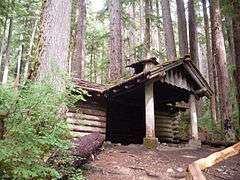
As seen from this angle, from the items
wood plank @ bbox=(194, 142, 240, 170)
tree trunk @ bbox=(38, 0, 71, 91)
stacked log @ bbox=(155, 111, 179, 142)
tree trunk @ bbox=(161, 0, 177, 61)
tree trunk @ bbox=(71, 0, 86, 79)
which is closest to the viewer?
wood plank @ bbox=(194, 142, 240, 170)

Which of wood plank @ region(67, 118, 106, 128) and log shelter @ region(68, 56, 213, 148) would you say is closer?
log shelter @ region(68, 56, 213, 148)

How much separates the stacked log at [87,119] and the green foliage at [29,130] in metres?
6.73

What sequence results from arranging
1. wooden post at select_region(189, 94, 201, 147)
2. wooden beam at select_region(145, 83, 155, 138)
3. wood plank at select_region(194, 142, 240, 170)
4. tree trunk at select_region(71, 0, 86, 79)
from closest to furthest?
1. wood plank at select_region(194, 142, 240, 170)
2. wooden beam at select_region(145, 83, 155, 138)
3. wooden post at select_region(189, 94, 201, 147)
4. tree trunk at select_region(71, 0, 86, 79)

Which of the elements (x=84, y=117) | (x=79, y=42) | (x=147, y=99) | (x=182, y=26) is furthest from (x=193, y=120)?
(x=79, y=42)

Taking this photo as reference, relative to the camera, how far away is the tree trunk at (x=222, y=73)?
1548cm

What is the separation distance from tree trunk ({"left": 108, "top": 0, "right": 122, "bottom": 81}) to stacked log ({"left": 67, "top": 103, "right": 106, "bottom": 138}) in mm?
2859

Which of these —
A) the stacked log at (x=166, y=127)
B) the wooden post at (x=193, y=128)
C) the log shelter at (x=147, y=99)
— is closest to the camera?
the log shelter at (x=147, y=99)

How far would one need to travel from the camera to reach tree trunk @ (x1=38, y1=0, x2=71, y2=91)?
29.3 ft

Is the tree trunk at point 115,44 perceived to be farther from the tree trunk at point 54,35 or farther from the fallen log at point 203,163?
the fallen log at point 203,163

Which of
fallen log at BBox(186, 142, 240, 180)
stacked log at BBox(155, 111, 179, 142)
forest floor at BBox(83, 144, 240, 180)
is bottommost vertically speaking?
forest floor at BBox(83, 144, 240, 180)

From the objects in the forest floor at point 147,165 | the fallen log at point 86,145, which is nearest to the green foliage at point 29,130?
the fallen log at point 86,145

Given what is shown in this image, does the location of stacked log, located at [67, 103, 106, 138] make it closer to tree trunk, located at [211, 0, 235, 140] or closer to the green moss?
the green moss

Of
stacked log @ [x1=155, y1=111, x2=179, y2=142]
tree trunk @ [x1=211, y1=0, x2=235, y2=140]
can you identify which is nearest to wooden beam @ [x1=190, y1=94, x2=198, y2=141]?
tree trunk @ [x1=211, y1=0, x2=235, y2=140]

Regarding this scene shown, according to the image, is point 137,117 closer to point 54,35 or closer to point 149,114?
point 149,114
